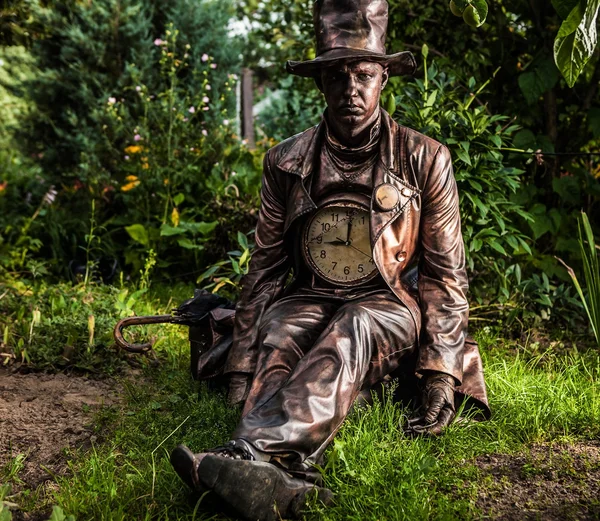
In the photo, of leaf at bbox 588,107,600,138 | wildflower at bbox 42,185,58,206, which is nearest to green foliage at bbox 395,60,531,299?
leaf at bbox 588,107,600,138

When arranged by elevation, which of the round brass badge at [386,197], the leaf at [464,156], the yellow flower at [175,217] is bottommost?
the yellow flower at [175,217]

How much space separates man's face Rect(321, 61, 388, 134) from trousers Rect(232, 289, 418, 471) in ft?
2.49

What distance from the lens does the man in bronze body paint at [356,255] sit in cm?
→ 359

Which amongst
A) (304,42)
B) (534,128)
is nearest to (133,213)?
(304,42)

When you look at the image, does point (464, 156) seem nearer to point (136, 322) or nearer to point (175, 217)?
point (136, 322)

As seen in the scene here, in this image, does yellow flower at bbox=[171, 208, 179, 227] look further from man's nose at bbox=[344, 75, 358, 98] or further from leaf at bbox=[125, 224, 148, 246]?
man's nose at bbox=[344, 75, 358, 98]

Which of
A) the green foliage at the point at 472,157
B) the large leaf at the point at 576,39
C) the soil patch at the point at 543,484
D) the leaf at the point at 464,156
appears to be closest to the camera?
the large leaf at the point at 576,39

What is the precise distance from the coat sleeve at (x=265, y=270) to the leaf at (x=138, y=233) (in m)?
3.19

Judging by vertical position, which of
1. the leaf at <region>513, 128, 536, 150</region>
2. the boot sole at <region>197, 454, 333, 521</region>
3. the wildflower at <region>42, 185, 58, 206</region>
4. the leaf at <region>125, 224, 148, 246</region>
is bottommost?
the boot sole at <region>197, 454, 333, 521</region>

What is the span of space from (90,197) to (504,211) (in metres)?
4.28

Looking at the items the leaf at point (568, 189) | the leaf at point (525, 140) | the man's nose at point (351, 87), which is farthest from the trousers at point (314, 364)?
the leaf at point (568, 189)

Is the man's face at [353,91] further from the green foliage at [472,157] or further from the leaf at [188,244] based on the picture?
the leaf at [188,244]

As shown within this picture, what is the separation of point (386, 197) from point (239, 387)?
107cm

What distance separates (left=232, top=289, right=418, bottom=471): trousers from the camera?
123 inches
